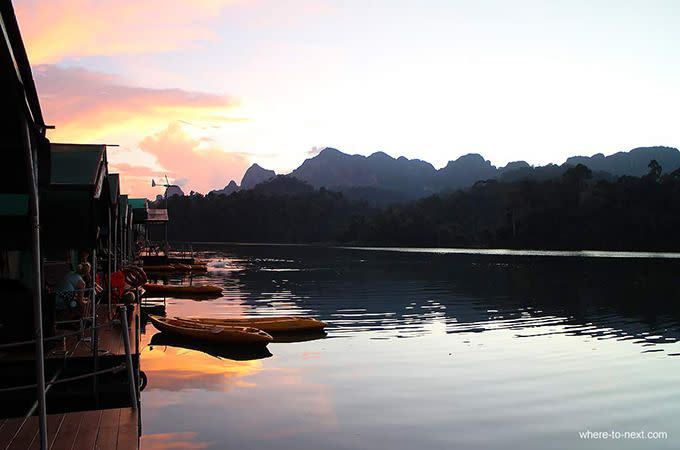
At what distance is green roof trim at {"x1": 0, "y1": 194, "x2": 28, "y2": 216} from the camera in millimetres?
8981

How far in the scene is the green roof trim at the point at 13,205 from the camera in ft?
29.5

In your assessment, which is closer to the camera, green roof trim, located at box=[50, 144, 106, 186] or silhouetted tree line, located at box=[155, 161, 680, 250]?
green roof trim, located at box=[50, 144, 106, 186]

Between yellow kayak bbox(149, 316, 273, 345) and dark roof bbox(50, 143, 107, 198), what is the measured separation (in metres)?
8.99

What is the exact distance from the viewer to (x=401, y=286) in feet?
173

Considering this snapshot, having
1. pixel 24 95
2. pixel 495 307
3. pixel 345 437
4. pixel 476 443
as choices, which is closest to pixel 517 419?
pixel 476 443

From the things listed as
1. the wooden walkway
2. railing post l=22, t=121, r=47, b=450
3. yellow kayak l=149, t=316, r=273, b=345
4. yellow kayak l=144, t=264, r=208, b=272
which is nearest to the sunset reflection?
yellow kayak l=149, t=316, r=273, b=345

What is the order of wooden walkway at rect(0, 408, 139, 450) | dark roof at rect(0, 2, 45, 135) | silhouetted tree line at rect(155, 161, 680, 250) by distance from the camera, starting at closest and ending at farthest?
1. dark roof at rect(0, 2, 45, 135)
2. wooden walkway at rect(0, 408, 139, 450)
3. silhouetted tree line at rect(155, 161, 680, 250)

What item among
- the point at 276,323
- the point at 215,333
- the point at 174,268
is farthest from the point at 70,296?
the point at 174,268

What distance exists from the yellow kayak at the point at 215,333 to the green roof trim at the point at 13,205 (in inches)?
538

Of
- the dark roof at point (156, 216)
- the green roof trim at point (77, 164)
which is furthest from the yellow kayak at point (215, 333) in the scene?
the dark roof at point (156, 216)

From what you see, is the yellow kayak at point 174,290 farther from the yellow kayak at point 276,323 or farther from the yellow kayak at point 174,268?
the yellow kayak at point 276,323

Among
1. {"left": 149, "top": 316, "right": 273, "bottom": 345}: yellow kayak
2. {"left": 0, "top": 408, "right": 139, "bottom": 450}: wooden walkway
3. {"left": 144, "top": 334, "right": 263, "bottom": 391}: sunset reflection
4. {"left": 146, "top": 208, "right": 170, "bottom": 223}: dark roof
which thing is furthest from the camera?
{"left": 146, "top": 208, "right": 170, "bottom": 223}: dark roof

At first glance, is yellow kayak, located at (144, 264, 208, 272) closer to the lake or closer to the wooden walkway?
the lake

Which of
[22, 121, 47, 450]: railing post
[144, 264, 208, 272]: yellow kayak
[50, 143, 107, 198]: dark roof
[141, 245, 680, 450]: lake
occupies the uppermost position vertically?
[50, 143, 107, 198]: dark roof
